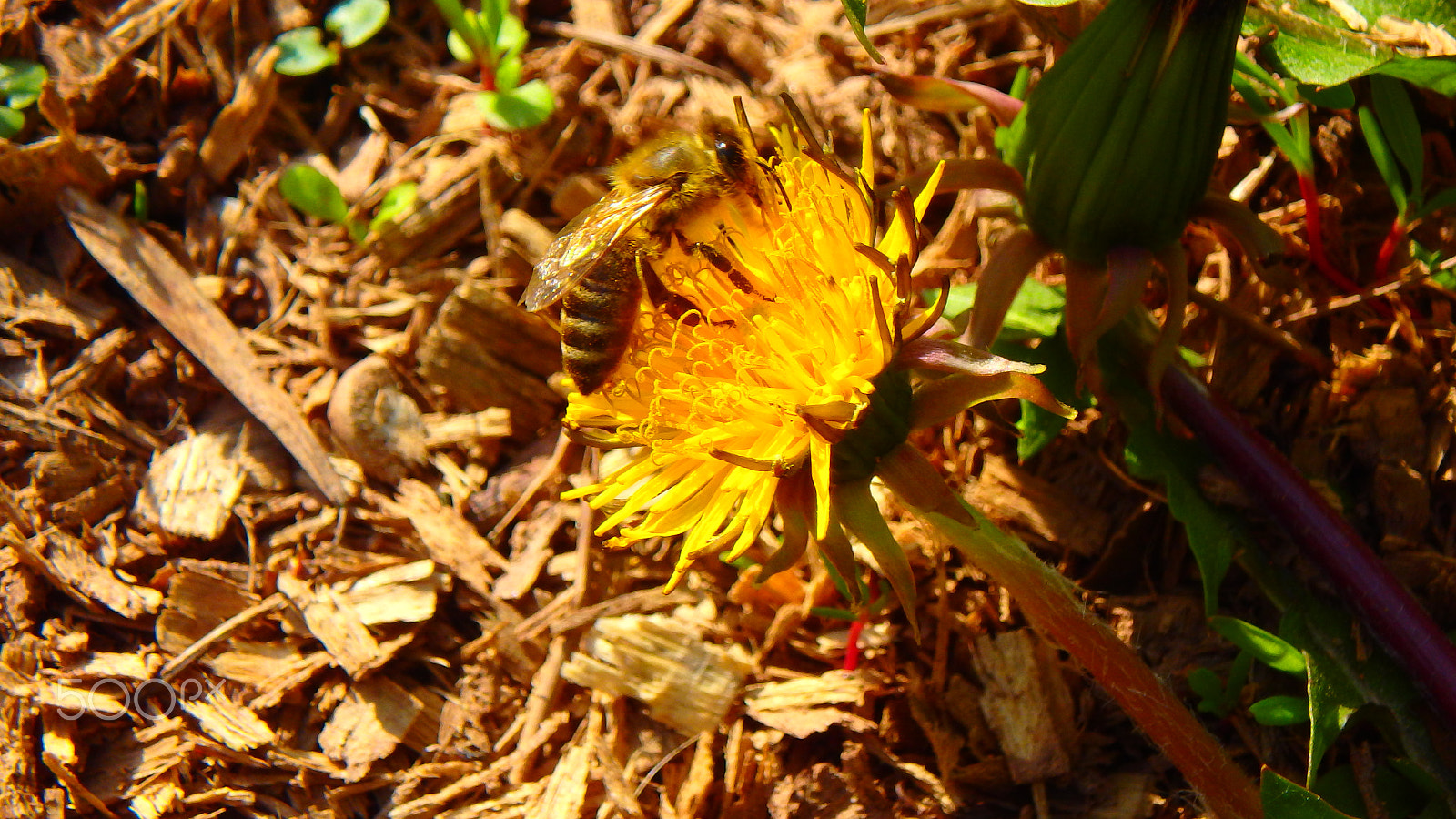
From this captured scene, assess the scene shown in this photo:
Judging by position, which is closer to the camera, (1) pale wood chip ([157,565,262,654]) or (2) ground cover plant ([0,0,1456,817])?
(2) ground cover plant ([0,0,1456,817])

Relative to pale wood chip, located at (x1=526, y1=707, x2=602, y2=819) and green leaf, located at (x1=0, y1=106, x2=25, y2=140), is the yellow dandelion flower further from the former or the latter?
green leaf, located at (x1=0, y1=106, x2=25, y2=140)

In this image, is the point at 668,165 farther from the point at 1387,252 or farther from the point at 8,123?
the point at 8,123

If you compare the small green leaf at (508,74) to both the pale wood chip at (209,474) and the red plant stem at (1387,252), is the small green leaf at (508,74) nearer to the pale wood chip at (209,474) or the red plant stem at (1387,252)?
the pale wood chip at (209,474)

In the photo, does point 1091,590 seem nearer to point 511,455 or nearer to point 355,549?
point 511,455

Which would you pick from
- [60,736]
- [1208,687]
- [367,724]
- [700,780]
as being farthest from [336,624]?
[1208,687]

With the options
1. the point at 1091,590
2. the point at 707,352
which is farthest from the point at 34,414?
the point at 1091,590

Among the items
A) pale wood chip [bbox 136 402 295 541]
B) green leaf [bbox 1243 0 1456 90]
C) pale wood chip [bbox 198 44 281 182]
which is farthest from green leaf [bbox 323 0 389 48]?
green leaf [bbox 1243 0 1456 90]

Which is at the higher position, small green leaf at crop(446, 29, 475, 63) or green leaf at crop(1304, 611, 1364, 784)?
small green leaf at crop(446, 29, 475, 63)
